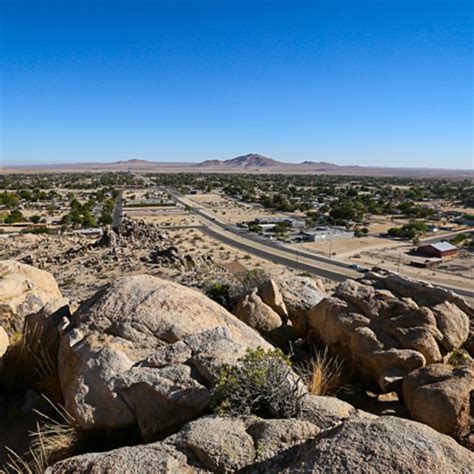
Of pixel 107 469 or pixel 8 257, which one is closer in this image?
pixel 107 469

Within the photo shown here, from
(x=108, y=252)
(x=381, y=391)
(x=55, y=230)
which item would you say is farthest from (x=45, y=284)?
(x=55, y=230)

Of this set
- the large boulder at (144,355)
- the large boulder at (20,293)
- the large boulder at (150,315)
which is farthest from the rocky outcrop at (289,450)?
the large boulder at (20,293)

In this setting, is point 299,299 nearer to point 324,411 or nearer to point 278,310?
point 278,310

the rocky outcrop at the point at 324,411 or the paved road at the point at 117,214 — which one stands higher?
the rocky outcrop at the point at 324,411

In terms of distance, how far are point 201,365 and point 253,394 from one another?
102 centimetres

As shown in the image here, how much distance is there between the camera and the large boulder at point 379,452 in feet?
10.3

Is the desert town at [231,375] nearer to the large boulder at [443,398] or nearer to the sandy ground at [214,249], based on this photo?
the large boulder at [443,398]

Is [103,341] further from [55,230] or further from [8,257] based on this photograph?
[55,230]

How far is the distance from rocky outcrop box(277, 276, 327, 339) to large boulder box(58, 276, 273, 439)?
2.57 m

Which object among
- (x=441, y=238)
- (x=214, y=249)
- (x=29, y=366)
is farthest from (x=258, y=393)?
(x=441, y=238)

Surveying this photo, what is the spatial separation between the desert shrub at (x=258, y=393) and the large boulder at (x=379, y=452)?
89cm

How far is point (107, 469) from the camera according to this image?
361 cm

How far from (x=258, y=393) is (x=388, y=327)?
15.6 feet

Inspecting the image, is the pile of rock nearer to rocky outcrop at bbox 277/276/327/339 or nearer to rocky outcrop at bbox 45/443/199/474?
rocky outcrop at bbox 277/276/327/339
